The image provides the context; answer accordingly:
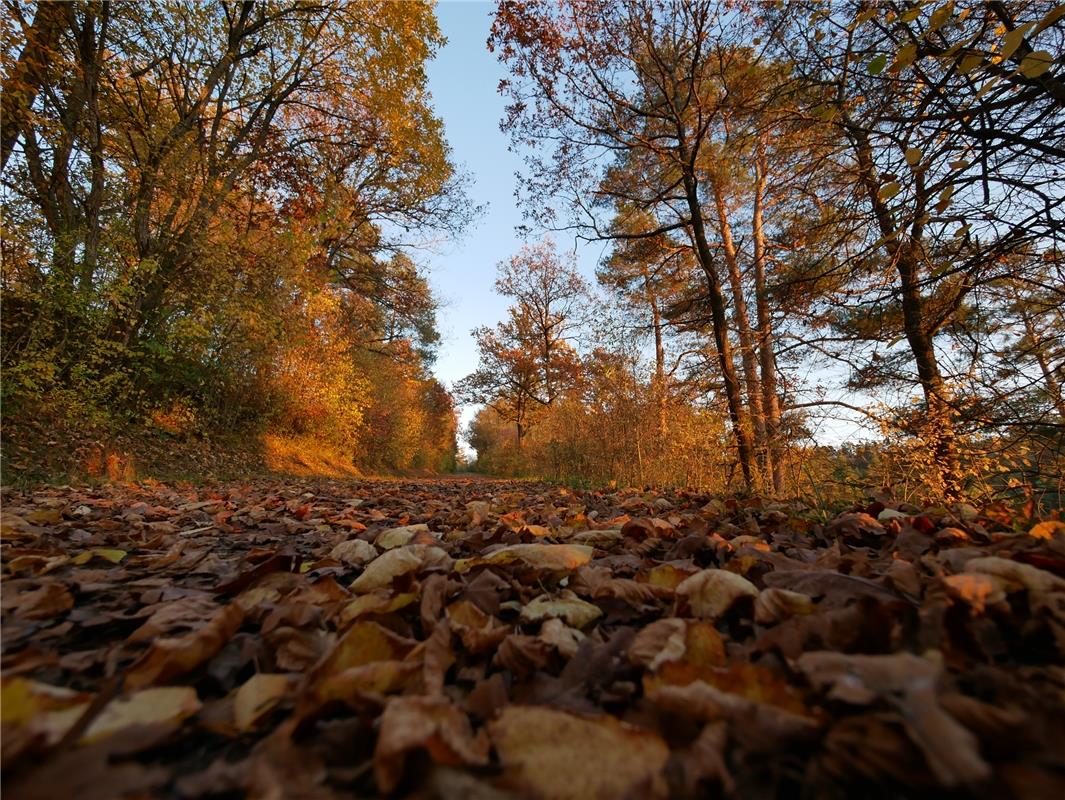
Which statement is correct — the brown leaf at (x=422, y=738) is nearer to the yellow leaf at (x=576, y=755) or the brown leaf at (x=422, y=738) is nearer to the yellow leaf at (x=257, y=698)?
the yellow leaf at (x=576, y=755)

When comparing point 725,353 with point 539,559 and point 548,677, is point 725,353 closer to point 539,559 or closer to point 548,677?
point 539,559

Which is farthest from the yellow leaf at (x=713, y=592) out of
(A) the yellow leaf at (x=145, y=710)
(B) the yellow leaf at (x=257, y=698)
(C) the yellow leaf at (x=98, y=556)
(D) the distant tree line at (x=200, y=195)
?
(D) the distant tree line at (x=200, y=195)

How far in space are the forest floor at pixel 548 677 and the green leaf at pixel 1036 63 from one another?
1.46m

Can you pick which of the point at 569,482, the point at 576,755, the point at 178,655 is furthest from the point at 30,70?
the point at 569,482

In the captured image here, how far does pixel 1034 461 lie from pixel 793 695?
10.9ft

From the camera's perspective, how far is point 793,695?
1.75 feet

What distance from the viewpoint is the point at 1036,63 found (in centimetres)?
149

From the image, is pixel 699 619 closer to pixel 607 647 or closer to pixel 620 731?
pixel 607 647

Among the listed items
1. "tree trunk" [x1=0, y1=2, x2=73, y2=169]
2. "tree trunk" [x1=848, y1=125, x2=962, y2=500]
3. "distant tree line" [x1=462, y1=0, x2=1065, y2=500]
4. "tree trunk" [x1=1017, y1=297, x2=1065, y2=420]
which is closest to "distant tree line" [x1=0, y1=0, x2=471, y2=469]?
"tree trunk" [x1=0, y1=2, x2=73, y2=169]

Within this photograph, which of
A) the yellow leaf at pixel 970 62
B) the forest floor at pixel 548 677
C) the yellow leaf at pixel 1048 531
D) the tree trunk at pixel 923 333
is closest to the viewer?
the forest floor at pixel 548 677

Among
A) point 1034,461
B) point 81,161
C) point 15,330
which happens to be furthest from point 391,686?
point 81,161

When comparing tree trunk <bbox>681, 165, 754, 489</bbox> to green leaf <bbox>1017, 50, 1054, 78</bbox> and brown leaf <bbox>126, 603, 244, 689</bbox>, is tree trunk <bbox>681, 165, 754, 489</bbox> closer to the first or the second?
green leaf <bbox>1017, 50, 1054, 78</bbox>

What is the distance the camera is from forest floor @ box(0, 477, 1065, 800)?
1.48ft

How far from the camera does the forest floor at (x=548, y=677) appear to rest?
1.48 ft
